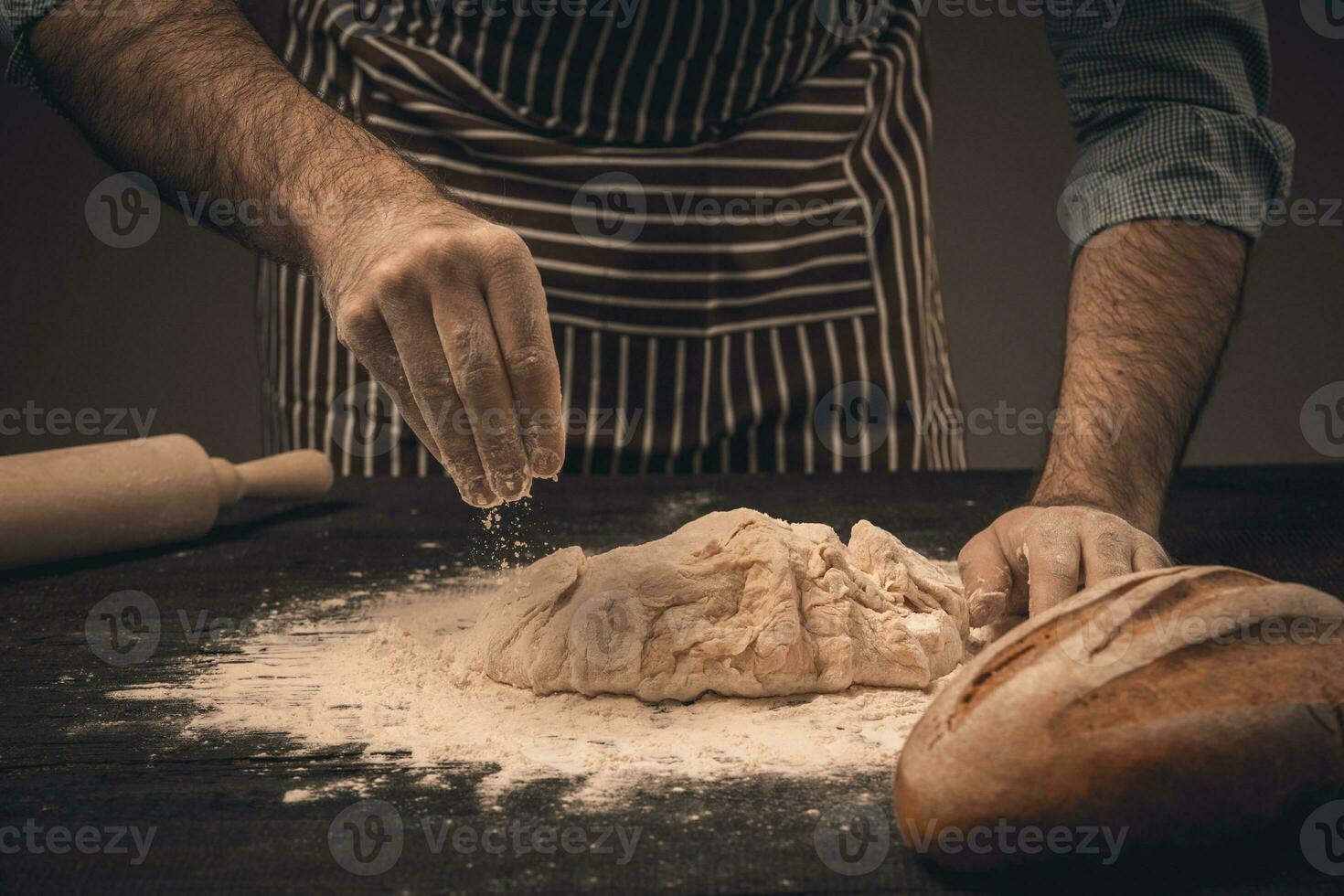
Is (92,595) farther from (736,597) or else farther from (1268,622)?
(1268,622)

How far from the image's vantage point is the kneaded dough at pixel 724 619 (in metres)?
1.17

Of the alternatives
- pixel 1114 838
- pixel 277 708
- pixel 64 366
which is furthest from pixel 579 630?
pixel 64 366

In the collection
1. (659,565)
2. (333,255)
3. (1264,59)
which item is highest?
(1264,59)

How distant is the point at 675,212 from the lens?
81.9 inches

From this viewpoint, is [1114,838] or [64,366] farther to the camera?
[64,366]

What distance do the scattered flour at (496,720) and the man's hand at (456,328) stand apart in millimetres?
246

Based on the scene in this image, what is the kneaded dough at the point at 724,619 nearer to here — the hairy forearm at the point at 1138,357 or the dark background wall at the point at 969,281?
the hairy forearm at the point at 1138,357

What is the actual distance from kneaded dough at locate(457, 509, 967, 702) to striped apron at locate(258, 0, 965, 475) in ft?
2.79

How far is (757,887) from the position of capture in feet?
2.59

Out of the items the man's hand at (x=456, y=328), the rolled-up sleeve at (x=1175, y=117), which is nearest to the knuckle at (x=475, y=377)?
the man's hand at (x=456, y=328)

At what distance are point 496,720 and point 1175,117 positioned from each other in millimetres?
1430

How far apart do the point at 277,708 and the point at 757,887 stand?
583 millimetres

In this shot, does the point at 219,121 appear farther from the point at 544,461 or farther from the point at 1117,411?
the point at 1117,411

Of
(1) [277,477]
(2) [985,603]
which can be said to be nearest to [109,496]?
(1) [277,477]
